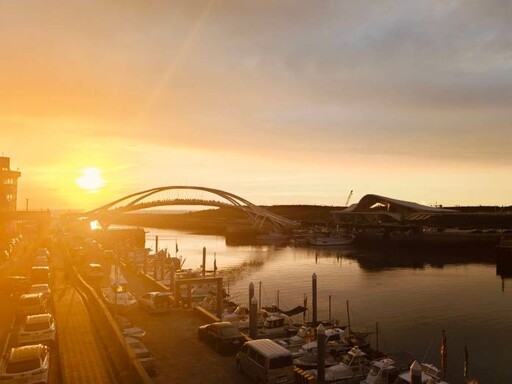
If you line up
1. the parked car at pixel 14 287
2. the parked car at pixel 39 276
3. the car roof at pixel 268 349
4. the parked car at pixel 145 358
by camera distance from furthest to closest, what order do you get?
1. the parked car at pixel 39 276
2. the parked car at pixel 14 287
3. the parked car at pixel 145 358
4. the car roof at pixel 268 349

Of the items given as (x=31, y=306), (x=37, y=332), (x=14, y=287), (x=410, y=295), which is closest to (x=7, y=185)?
(x=14, y=287)

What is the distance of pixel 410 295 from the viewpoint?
5206 centimetres

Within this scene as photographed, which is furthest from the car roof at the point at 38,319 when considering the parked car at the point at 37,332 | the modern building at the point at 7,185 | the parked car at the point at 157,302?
the modern building at the point at 7,185

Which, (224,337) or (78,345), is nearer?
(224,337)

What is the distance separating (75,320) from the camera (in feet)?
75.5

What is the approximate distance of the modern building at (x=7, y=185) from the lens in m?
91.3

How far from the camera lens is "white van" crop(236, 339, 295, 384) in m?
14.8

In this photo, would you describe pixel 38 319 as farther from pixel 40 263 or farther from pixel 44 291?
pixel 40 263

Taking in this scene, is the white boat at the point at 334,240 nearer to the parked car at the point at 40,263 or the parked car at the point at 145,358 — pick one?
the parked car at the point at 40,263

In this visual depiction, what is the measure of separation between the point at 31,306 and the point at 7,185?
84.1 metres

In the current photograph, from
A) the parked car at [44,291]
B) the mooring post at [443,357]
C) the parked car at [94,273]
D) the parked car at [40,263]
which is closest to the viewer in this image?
the mooring post at [443,357]

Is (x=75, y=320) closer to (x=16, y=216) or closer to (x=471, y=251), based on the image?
(x=16, y=216)

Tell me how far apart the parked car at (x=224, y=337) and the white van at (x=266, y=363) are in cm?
182

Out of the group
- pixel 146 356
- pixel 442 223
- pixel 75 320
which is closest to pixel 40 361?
pixel 146 356
